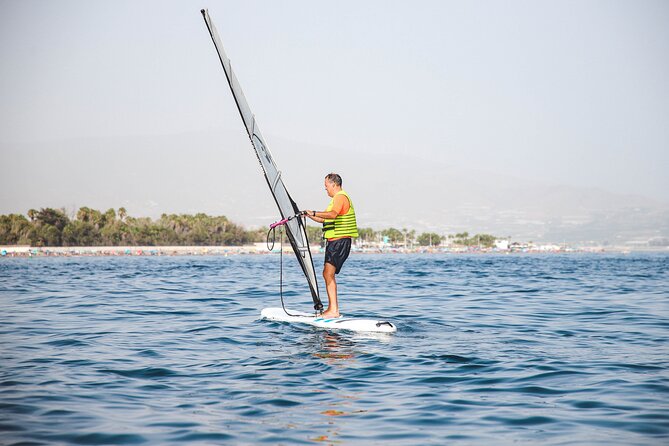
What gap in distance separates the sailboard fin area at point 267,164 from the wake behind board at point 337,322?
38.2 inches

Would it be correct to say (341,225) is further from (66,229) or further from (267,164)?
(66,229)

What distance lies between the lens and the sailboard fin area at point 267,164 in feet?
41.0

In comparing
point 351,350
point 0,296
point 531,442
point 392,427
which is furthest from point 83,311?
point 531,442

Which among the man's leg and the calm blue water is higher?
the man's leg

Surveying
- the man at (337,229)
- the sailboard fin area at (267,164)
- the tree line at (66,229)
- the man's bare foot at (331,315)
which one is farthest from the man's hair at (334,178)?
the tree line at (66,229)

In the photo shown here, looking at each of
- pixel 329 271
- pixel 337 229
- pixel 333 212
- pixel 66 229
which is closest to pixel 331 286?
pixel 329 271

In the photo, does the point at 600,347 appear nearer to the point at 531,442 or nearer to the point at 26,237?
the point at 531,442

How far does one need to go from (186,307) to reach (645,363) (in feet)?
37.8

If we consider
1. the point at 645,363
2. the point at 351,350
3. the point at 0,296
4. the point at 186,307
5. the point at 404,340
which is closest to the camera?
the point at 645,363

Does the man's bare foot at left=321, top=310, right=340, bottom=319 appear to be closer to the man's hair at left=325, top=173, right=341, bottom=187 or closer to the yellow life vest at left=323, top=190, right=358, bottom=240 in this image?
the yellow life vest at left=323, top=190, right=358, bottom=240

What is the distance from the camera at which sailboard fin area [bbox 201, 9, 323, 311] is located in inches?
492

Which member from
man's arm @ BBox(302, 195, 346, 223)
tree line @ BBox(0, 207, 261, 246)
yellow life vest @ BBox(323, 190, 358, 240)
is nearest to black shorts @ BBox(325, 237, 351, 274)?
yellow life vest @ BBox(323, 190, 358, 240)

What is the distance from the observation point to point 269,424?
6.71 m

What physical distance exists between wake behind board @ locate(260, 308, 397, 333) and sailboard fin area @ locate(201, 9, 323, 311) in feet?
3.18
